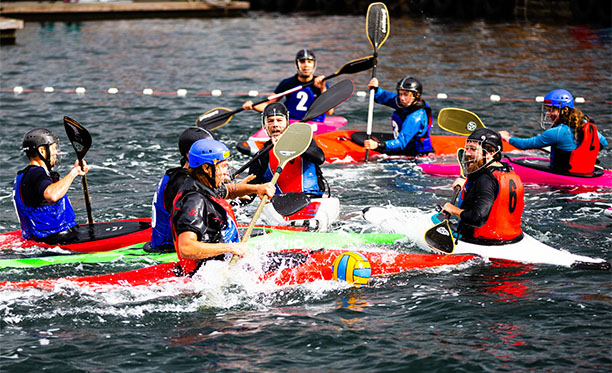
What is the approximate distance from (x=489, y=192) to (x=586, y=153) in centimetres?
330

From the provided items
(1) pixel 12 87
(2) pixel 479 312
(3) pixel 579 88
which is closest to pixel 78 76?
(1) pixel 12 87

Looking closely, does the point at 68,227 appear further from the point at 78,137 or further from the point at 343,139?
the point at 343,139

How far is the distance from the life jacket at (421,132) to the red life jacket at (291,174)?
3.01 metres

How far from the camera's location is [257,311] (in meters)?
6.20

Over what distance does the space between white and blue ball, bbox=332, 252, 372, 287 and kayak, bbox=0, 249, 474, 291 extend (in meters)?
0.05

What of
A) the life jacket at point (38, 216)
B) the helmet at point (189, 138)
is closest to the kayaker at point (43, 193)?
the life jacket at point (38, 216)

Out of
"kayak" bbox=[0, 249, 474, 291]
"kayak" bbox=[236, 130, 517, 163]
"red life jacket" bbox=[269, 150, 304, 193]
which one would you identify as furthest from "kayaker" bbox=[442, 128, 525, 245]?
"kayak" bbox=[236, 130, 517, 163]

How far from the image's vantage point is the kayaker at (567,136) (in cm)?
901

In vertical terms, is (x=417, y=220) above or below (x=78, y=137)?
below

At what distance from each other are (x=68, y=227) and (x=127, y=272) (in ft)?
3.98

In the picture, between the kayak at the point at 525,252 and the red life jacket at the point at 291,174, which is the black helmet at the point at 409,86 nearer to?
the red life jacket at the point at 291,174

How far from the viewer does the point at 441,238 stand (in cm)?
700

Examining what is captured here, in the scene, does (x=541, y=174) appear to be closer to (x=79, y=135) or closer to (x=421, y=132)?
(x=421, y=132)

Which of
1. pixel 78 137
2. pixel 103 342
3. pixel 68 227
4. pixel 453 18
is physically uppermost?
pixel 453 18
